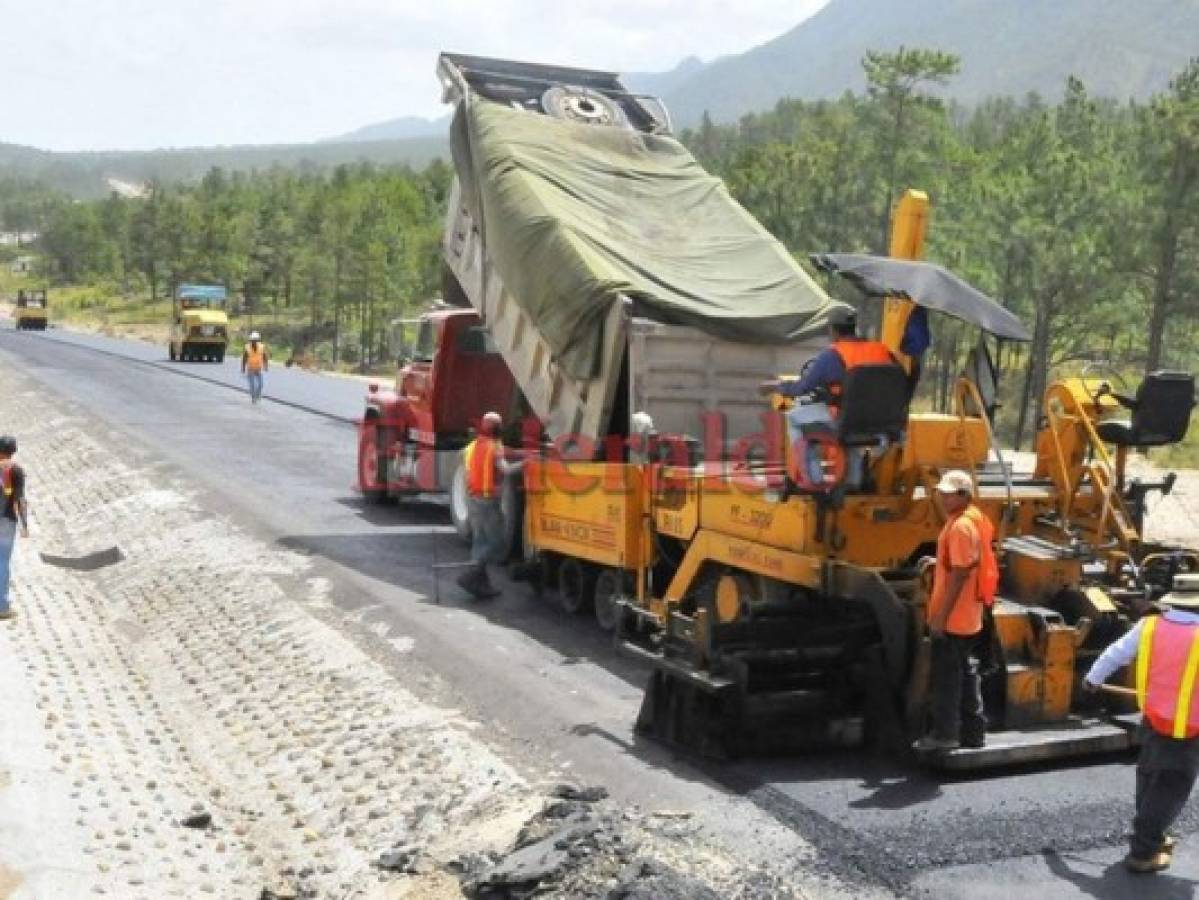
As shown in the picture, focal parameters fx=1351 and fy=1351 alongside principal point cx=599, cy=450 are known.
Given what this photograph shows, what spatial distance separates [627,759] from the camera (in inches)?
313

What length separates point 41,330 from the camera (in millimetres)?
66438

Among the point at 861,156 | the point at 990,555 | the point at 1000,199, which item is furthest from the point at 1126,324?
the point at 990,555

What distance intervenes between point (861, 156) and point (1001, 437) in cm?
1046

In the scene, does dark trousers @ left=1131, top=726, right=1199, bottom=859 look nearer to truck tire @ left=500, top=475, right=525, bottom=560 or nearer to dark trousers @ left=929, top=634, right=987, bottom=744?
dark trousers @ left=929, top=634, right=987, bottom=744

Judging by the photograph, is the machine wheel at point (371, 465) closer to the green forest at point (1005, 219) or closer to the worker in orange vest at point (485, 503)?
the worker in orange vest at point (485, 503)

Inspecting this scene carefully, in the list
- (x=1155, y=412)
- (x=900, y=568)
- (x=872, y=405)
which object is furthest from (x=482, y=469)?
(x=1155, y=412)

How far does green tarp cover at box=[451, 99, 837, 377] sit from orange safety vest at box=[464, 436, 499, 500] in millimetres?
1295

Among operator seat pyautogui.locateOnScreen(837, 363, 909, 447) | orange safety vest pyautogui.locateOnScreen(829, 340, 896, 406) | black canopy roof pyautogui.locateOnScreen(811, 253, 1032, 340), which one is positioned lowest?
operator seat pyautogui.locateOnScreen(837, 363, 909, 447)

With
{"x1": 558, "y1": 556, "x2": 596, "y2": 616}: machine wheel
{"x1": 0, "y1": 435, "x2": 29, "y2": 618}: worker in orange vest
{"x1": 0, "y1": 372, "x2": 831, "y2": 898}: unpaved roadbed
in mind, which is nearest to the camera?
{"x1": 0, "y1": 372, "x2": 831, "y2": 898}: unpaved roadbed

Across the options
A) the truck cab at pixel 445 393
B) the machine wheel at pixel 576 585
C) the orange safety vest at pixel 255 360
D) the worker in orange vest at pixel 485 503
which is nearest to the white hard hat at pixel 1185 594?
the machine wheel at pixel 576 585

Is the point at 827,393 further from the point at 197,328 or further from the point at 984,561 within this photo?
the point at 197,328

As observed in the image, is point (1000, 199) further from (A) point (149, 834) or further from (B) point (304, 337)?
(B) point (304, 337)

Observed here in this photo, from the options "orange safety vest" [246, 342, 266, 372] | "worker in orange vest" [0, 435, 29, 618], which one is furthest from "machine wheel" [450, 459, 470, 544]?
"orange safety vest" [246, 342, 266, 372]

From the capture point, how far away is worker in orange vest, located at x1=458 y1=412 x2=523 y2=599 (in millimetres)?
12172
